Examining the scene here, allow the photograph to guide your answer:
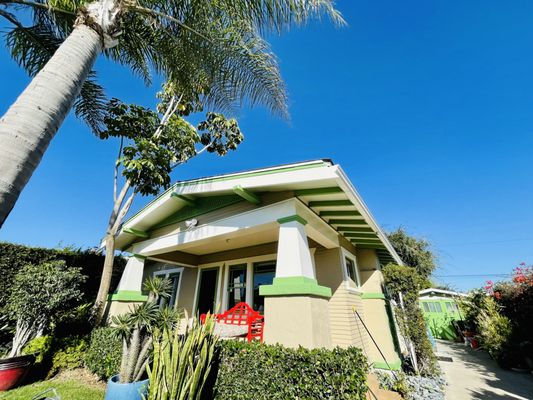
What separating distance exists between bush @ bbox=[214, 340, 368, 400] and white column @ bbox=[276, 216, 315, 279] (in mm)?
1202

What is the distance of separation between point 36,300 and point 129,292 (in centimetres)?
216

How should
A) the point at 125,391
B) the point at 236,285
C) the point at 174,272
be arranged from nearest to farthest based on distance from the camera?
1. the point at 125,391
2. the point at 236,285
3. the point at 174,272

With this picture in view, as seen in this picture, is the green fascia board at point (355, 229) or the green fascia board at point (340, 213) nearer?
the green fascia board at point (340, 213)

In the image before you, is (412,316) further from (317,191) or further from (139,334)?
(139,334)

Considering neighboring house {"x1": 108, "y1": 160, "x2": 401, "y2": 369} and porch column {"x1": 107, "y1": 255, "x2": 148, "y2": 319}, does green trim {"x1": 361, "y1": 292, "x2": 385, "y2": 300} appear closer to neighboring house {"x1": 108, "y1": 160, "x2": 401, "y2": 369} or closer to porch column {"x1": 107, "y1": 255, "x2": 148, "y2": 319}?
neighboring house {"x1": 108, "y1": 160, "x2": 401, "y2": 369}

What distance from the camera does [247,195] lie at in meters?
5.48

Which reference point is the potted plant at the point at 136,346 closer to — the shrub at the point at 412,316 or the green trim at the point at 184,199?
the green trim at the point at 184,199

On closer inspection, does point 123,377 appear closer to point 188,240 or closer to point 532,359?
point 188,240

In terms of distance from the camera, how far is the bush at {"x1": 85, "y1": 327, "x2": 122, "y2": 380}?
216 inches

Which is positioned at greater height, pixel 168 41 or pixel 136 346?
pixel 168 41

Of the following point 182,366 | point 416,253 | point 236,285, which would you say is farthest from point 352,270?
point 416,253

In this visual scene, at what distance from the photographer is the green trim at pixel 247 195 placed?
5438 millimetres

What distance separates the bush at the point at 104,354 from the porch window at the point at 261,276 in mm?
3998

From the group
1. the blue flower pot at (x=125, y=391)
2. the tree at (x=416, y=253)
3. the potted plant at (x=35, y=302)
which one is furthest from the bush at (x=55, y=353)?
the tree at (x=416, y=253)
